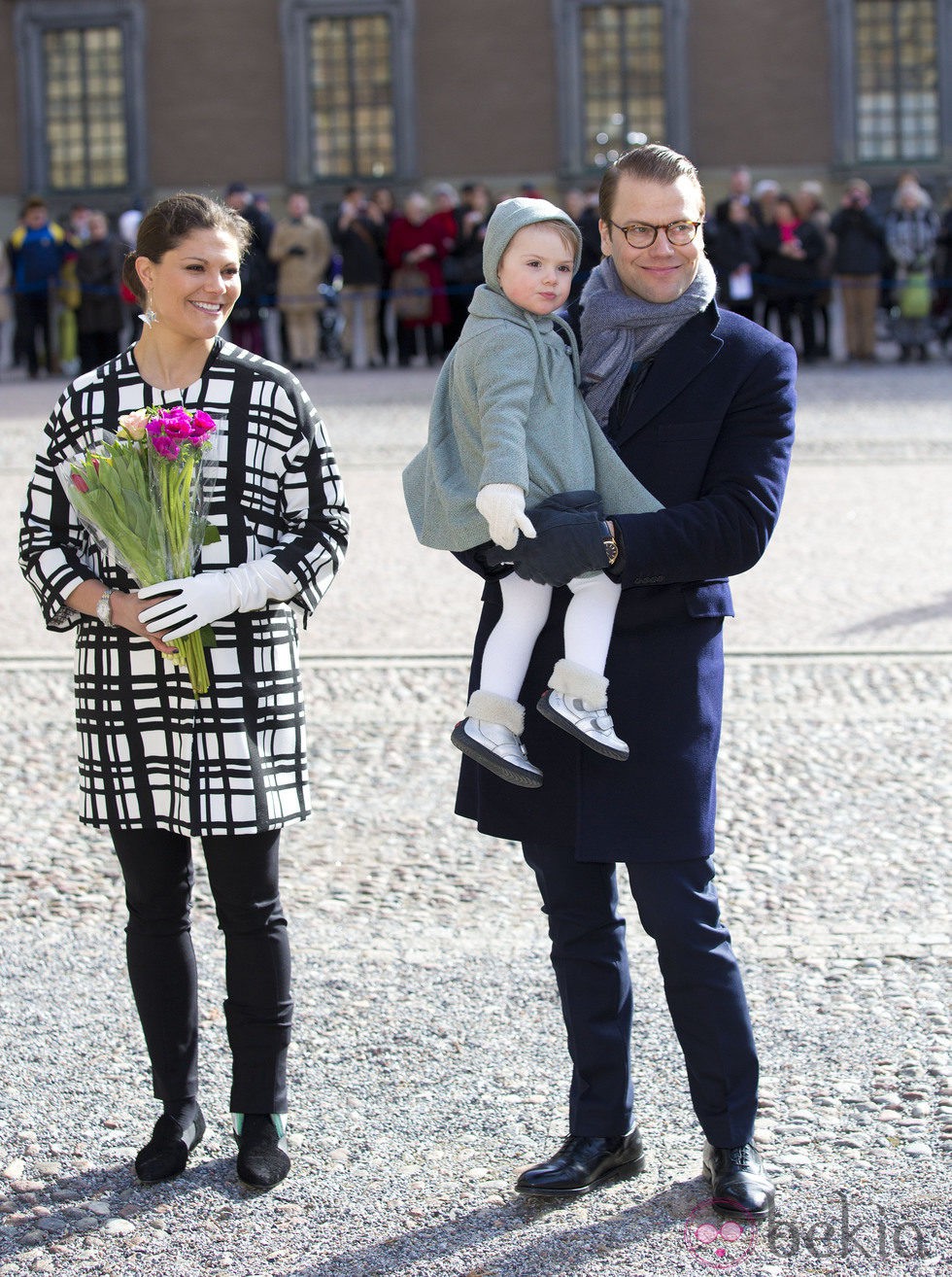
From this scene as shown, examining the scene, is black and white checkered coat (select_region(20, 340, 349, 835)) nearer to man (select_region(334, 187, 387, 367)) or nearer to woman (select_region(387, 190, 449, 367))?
woman (select_region(387, 190, 449, 367))

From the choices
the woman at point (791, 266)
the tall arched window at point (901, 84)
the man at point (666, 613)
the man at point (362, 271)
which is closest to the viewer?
the man at point (666, 613)

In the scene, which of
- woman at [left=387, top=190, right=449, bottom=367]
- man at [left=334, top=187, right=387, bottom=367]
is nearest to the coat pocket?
woman at [left=387, top=190, right=449, bottom=367]

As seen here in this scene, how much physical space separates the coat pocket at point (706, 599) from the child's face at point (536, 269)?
0.56 m

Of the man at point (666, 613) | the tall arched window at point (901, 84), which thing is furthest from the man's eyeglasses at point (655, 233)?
the tall arched window at point (901, 84)

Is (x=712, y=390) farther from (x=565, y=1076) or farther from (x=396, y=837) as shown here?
(x=396, y=837)

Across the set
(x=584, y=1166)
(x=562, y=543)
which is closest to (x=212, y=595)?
(x=562, y=543)

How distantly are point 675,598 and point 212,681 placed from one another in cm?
90

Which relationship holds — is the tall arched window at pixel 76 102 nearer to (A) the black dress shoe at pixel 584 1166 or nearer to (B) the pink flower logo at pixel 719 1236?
(A) the black dress shoe at pixel 584 1166

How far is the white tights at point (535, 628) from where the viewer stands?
3211mm

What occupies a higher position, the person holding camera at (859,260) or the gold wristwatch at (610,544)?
the person holding camera at (859,260)

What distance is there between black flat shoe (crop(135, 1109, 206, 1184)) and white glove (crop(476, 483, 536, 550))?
4.44ft

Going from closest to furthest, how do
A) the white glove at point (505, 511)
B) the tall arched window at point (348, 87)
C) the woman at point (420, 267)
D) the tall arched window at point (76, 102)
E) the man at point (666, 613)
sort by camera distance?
the white glove at point (505, 511)
the man at point (666, 613)
the woman at point (420, 267)
the tall arched window at point (348, 87)
the tall arched window at point (76, 102)

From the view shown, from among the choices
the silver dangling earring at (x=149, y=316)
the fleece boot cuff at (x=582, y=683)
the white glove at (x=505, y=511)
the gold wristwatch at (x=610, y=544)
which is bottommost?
the fleece boot cuff at (x=582, y=683)

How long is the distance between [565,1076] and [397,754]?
243 cm
